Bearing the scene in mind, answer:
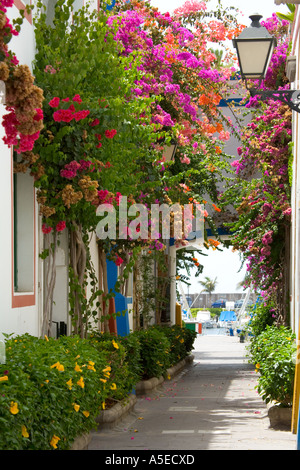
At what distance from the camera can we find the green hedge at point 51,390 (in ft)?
18.2

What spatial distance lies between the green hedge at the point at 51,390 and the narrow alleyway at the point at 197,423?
22.9 inches

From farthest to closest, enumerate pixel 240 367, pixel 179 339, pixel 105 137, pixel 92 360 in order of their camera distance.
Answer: pixel 240 367 < pixel 179 339 < pixel 105 137 < pixel 92 360

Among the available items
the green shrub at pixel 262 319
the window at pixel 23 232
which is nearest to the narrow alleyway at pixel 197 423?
the window at pixel 23 232

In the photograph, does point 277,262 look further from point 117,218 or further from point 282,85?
point 117,218

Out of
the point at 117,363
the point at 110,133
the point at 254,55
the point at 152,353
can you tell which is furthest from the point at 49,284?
the point at 152,353

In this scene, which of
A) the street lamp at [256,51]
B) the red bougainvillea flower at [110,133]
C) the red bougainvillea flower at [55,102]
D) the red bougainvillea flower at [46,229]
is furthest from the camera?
the red bougainvillea flower at [46,229]

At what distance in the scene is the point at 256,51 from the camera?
9273 millimetres

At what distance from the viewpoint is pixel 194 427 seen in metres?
10.0

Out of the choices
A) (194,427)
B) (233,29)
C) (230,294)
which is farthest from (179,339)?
(230,294)

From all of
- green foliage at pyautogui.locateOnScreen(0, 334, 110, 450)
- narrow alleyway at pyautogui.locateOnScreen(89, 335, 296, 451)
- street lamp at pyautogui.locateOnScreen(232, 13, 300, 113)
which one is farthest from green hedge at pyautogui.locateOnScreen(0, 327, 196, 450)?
street lamp at pyautogui.locateOnScreen(232, 13, 300, 113)

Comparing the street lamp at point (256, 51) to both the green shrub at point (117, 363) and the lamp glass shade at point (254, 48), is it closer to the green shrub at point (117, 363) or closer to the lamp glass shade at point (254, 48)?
the lamp glass shade at point (254, 48)

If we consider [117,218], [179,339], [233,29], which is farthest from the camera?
[179,339]

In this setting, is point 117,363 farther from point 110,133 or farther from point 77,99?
point 77,99
